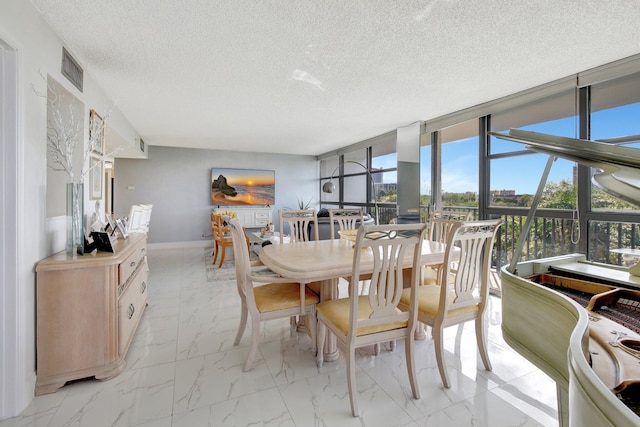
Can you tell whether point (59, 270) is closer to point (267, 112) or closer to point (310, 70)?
point (310, 70)

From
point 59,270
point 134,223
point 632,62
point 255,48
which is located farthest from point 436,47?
point 134,223

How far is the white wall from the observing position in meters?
1.54

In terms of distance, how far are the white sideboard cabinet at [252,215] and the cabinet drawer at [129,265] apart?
4.32 metres

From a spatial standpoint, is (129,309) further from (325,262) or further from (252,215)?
(252,215)

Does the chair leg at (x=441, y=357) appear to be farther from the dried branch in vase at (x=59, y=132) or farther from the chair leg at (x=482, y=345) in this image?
the dried branch in vase at (x=59, y=132)

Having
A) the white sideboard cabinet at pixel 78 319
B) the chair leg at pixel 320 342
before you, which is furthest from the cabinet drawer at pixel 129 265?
the chair leg at pixel 320 342

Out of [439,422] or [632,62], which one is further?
[632,62]

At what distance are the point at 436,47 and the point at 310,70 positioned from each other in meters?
1.09

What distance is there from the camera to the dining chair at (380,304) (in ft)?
5.13

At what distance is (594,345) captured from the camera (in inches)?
35.8

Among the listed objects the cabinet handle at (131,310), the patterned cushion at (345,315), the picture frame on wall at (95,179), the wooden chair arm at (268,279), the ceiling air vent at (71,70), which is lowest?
the cabinet handle at (131,310)

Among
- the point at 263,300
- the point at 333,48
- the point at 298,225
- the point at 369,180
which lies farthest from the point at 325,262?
the point at 369,180

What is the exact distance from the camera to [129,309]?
219 cm

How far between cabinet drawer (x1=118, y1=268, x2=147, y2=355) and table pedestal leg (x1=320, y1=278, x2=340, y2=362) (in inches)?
54.8
